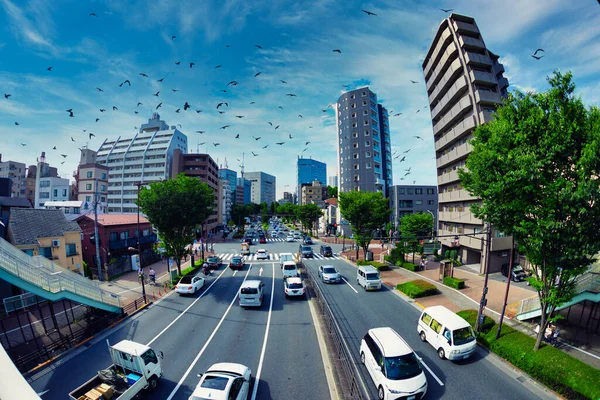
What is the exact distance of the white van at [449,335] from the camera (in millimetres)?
12234

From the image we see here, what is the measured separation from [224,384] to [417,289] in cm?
1770

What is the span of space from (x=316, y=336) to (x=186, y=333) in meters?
7.67

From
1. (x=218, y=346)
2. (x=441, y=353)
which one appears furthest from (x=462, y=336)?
(x=218, y=346)

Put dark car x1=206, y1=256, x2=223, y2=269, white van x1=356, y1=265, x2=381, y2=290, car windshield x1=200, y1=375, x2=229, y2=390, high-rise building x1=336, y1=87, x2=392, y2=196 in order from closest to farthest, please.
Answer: car windshield x1=200, y1=375, x2=229, y2=390, white van x1=356, y1=265, x2=381, y2=290, dark car x1=206, y1=256, x2=223, y2=269, high-rise building x1=336, y1=87, x2=392, y2=196

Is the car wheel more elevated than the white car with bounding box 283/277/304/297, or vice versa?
the white car with bounding box 283/277/304/297

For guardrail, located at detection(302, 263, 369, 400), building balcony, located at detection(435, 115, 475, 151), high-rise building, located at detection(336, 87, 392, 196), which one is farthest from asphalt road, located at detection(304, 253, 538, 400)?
high-rise building, located at detection(336, 87, 392, 196)

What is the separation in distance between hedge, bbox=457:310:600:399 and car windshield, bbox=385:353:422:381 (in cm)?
551

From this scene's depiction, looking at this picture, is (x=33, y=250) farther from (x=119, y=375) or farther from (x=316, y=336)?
(x=316, y=336)

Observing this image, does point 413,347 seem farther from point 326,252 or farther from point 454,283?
point 326,252

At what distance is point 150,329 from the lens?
16141 mm

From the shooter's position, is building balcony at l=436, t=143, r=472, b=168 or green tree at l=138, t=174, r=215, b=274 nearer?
green tree at l=138, t=174, r=215, b=274

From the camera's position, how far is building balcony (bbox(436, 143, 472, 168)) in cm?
3162

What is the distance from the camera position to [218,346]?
1394 cm

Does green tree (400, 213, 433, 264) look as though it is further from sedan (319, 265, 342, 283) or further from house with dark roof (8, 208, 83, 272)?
house with dark roof (8, 208, 83, 272)
